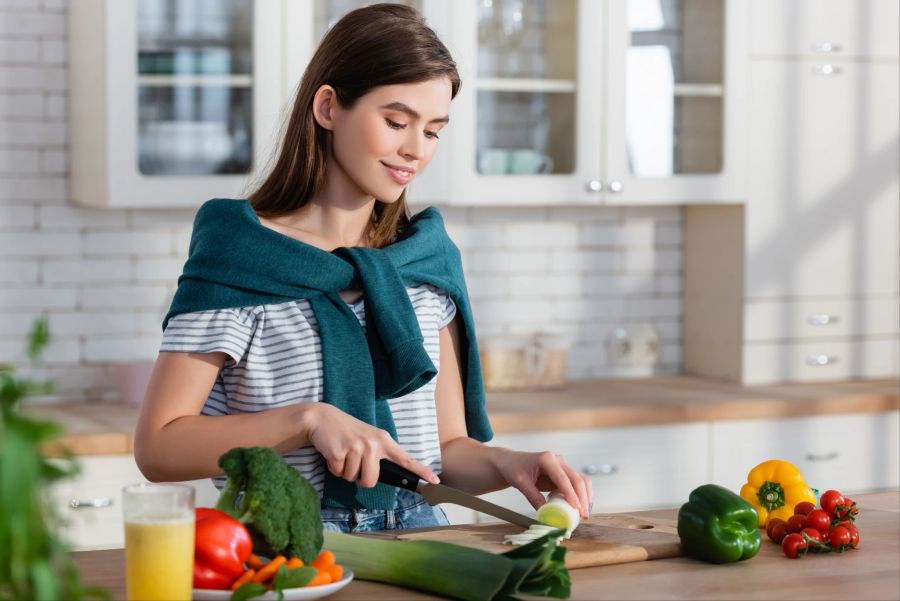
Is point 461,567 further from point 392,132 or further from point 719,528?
point 392,132

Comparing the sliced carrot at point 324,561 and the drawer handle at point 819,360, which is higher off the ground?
the sliced carrot at point 324,561

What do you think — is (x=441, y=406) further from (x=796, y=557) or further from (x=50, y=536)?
(x=50, y=536)

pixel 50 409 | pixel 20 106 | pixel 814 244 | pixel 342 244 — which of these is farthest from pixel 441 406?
pixel 814 244

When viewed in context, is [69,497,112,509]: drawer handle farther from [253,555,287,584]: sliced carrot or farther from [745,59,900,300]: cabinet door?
[745,59,900,300]: cabinet door

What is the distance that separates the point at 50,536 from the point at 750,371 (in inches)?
133

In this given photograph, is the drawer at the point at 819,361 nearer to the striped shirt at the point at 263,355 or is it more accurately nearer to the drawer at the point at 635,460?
the drawer at the point at 635,460

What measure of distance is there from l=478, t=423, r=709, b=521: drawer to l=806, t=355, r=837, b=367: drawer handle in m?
0.54

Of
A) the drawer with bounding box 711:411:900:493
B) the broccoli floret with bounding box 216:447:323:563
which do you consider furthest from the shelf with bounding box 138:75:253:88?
the broccoli floret with bounding box 216:447:323:563

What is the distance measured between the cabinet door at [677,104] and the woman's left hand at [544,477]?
78.4 inches

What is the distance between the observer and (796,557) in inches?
69.7

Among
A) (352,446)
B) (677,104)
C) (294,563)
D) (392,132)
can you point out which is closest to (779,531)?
(352,446)

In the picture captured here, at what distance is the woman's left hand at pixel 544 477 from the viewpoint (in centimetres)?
191

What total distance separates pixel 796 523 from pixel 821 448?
220 centimetres

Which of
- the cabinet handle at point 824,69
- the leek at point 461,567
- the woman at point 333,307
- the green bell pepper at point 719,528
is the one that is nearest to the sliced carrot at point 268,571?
the leek at point 461,567
